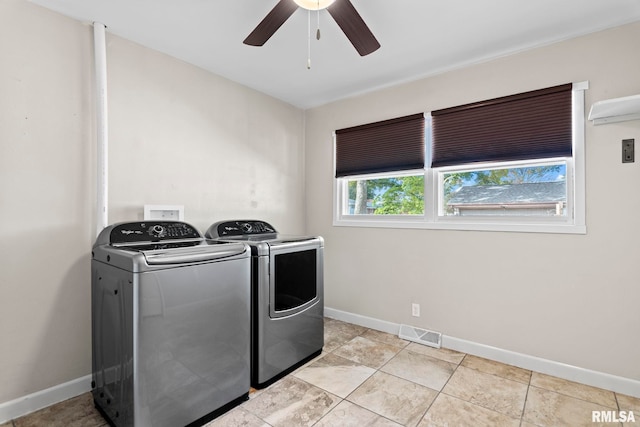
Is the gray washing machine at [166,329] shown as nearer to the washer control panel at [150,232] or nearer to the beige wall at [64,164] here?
the washer control panel at [150,232]

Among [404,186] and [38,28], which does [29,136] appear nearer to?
[38,28]

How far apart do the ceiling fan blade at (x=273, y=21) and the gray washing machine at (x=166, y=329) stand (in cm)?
125

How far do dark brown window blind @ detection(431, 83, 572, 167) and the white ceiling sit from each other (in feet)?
1.29

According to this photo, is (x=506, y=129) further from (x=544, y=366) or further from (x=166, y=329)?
(x=166, y=329)

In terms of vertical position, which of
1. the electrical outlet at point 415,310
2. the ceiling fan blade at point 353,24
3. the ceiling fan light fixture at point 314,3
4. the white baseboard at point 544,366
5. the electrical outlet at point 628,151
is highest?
the ceiling fan light fixture at point 314,3

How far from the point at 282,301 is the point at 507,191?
204 centimetres

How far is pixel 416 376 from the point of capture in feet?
7.49

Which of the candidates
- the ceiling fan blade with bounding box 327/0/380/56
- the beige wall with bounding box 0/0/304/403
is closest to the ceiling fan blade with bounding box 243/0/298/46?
the ceiling fan blade with bounding box 327/0/380/56

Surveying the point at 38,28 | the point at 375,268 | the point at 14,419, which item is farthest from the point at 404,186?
the point at 14,419

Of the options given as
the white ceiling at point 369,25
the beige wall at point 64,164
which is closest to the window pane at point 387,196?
the white ceiling at point 369,25

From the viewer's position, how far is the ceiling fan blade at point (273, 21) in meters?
1.58

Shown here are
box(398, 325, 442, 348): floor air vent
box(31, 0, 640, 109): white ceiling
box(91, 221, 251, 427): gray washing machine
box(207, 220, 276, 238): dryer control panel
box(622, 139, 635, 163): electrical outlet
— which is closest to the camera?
box(91, 221, 251, 427): gray washing machine

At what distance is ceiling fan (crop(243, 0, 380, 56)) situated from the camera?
5.15 ft

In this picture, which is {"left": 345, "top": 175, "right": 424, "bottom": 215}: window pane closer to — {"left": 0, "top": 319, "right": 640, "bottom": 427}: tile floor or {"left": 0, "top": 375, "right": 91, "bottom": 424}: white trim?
{"left": 0, "top": 319, "right": 640, "bottom": 427}: tile floor
